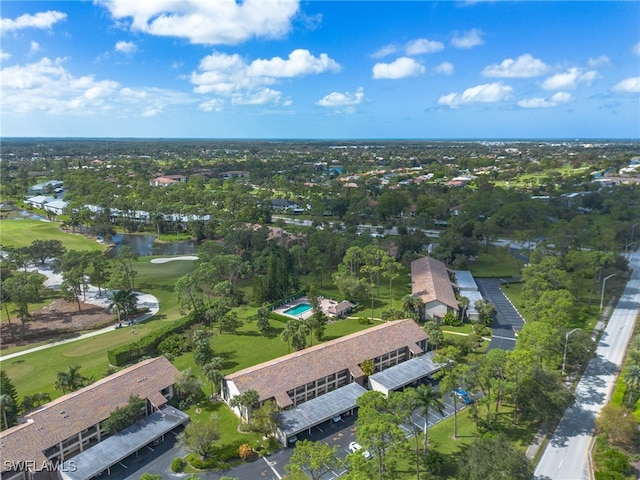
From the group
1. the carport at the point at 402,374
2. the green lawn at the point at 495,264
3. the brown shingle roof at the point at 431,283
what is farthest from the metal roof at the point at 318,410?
the green lawn at the point at 495,264

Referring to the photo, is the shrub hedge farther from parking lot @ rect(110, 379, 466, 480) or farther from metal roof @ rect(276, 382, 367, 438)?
metal roof @ rect(276, 382, 367, 438)

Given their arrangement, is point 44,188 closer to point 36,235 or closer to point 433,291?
point 36,235

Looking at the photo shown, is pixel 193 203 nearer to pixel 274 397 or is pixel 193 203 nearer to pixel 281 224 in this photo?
pixel 281 224

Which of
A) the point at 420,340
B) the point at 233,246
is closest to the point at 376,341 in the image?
the point at 420,340

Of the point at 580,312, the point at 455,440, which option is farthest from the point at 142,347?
the point at 580,312

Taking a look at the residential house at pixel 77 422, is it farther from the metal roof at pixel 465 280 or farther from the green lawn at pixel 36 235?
the green lawn at pixel 36 235

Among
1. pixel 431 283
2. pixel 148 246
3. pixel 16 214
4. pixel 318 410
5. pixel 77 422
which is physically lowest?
pixel 318 410

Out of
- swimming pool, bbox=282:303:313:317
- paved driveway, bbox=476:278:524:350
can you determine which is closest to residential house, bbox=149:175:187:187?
swimming pool, bbox=282:303:313:317
